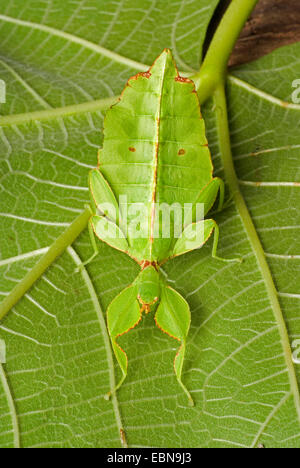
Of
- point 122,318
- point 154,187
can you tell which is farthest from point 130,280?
point 154,187

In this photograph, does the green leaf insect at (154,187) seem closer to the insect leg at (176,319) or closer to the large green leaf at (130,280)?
the insect leg at (176,319)

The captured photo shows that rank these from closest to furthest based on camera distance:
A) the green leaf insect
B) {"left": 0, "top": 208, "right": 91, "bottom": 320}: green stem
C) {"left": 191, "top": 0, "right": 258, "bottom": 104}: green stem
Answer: the green leaf insect < {"left": 0, "top": 208, "right": 91, "bottom": 320}: green stem < {"left": 191, "top": 0, "right": 258, "bottom": 104}: green stem

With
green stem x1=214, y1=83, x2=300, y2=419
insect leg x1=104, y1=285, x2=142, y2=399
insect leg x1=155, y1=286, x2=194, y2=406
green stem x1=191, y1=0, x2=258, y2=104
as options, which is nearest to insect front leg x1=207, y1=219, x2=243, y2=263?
green stem x1=214, y1=83, x2=300, y2=419

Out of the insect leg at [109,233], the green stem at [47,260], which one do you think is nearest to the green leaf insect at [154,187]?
the insect leg at [109,233]

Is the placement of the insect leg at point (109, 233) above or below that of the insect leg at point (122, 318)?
above

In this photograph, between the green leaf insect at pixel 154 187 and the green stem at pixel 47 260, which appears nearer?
the green leaf insect at pixel 154 187

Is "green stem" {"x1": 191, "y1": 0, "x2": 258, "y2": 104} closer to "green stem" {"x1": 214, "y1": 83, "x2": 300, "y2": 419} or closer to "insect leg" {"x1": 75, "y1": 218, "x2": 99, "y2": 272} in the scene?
"green stem" {"x1": 214, "y1": 83, "x2": 300, "y2": 419}
